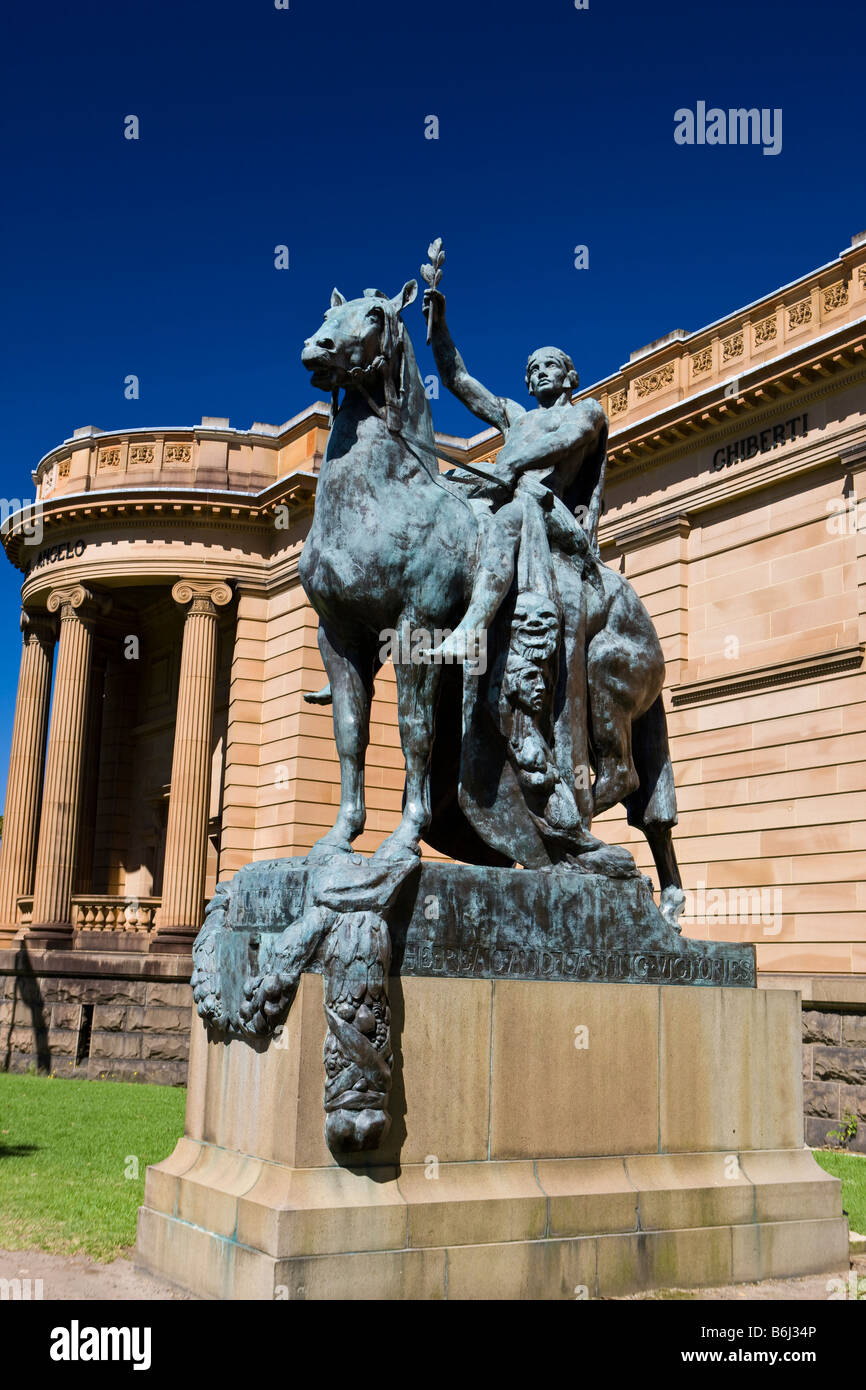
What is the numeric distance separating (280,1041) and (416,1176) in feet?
2.92

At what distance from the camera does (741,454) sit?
23906 mm

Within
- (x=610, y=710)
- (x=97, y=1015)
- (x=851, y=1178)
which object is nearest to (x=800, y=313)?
(x=851, y=1178)

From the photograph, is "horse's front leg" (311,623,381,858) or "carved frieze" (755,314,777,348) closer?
"horse's front leg" (311,623,381,858)

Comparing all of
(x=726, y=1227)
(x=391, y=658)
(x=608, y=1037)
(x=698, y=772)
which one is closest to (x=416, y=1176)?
(x=608, y=1037)

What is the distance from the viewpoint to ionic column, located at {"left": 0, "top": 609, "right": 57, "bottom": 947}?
110ft

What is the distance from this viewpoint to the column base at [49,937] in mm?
30781

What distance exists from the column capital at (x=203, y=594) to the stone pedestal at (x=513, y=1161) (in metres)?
26.0

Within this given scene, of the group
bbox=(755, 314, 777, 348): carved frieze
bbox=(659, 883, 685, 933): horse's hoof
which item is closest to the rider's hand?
bbox=(659, 883, 685, 933): horse's hoof

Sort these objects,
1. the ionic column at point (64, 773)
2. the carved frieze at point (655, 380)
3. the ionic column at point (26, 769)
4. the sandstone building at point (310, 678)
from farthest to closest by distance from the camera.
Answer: the ionic column at point (26, 769)
the ionic column at point (64, 773)
the carved frieze at point (655, 380)
the sandstone building at point (310, 678)

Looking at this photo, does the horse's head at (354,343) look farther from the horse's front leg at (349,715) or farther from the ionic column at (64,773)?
the ionic column at (64,773)

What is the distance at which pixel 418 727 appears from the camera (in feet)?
22.6

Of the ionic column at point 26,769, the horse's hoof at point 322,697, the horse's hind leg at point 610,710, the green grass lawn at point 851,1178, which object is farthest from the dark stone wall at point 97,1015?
the horse's hind leg at point 610,710

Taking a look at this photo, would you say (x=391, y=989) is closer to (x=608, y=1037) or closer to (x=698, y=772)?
(x=608, y=1037)

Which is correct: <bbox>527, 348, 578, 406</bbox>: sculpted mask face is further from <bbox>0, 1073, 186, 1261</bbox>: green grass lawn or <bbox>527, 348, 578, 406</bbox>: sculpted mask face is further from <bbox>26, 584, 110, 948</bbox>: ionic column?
<bbox>26, 584, 110, 948</bbox>: ionic column
